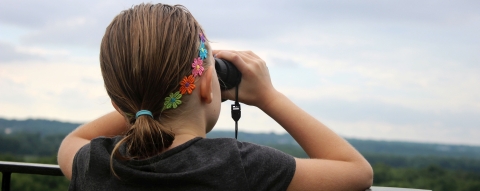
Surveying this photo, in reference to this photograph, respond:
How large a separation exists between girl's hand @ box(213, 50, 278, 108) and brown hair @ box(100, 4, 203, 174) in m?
0.16

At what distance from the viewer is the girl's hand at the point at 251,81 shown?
1.33m

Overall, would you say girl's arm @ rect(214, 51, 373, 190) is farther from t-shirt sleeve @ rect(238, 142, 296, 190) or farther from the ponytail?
the ponytail

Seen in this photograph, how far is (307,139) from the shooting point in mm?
1284

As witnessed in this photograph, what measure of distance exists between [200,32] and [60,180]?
24679 mm

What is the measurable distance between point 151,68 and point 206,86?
117 mm

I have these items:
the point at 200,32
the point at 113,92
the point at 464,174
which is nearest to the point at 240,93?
the point at 200,32

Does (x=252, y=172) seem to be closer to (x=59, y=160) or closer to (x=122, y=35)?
(x=122, y=35)

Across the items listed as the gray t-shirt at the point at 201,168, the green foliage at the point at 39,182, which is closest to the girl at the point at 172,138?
the gray t-shirt at the point at 201,168

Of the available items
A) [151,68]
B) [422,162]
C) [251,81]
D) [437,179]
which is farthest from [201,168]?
[422,162]

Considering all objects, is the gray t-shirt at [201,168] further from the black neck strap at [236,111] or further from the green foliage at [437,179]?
the green foliage at [437,179]

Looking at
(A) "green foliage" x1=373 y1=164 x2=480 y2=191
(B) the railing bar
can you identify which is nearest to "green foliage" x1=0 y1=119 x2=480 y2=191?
(A) "green foliage" x1=373 y1=164 x2=480 y2=191

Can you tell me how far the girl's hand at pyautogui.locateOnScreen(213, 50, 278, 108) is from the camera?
133 centimetres

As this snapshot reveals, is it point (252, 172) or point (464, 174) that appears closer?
point (252, 172)

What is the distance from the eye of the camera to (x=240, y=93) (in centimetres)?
136
